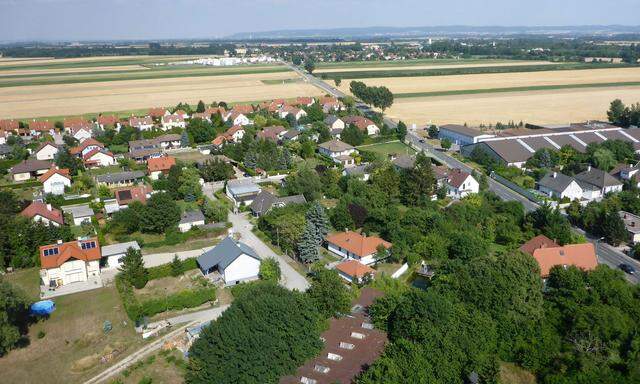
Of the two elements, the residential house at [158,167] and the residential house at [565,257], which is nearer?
the residential house at [565,257]

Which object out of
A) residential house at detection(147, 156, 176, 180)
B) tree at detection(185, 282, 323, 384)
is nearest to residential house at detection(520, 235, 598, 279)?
tree at detection(185, 282, 323, 384)

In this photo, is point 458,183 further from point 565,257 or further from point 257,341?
point 257,341

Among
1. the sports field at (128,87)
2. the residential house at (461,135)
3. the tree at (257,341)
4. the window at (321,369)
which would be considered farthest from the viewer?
the sports field at (128,87)

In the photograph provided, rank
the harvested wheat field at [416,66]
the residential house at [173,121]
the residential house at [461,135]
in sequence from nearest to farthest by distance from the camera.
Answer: the residential house at [461,135]
the residential house at [173,121]
the harvested wheat field at [416,66]

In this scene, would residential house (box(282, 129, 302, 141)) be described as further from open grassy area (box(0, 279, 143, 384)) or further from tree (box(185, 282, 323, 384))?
tree (box(185, 282, 323, 384))

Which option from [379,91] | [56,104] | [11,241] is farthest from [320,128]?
[56,104]

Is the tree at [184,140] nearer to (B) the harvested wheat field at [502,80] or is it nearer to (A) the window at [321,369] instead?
(A) the window at [321,369]

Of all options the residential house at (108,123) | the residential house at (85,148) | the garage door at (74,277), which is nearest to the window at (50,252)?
the garage door at (74,277)
